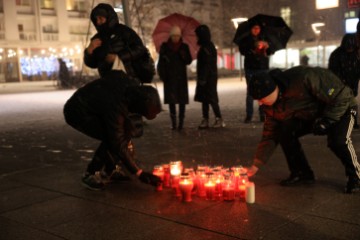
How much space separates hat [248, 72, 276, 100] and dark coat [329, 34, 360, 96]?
3.94 meters

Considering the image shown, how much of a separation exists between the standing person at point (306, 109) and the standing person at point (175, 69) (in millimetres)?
4468

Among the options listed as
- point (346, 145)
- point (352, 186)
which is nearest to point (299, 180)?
point (352, 186)

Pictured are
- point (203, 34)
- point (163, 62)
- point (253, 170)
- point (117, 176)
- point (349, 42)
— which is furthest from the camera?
point (163, 62)

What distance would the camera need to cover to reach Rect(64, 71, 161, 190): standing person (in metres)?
4.38

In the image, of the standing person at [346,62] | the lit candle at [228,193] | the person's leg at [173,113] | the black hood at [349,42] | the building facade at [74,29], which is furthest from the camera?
the building facade at [74,29]

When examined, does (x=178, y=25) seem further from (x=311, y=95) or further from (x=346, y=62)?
(x=311, y=95)

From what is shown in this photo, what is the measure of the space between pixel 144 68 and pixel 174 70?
10.4 ft

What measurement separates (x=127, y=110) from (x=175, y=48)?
4.75m

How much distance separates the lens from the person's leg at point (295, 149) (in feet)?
15.1

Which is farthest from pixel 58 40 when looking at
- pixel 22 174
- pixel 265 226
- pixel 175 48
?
pixel 265 226

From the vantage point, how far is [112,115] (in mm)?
4379

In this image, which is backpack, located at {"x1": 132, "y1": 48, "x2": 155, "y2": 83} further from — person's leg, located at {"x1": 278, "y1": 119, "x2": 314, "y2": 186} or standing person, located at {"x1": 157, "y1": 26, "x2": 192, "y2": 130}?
standing person, located at {"x1": 157, "y1": 26, "x2": 192, "y2": 130}

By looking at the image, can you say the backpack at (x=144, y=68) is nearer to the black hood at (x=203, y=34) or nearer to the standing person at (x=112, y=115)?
the standing person at (x=112, y=115)

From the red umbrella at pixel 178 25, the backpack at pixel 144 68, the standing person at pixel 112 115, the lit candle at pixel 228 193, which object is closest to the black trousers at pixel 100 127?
the standing person at pixel 112 115
